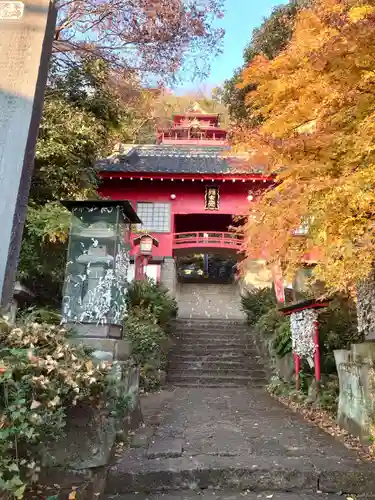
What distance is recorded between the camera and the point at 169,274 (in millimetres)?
15969

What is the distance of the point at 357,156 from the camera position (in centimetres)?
432

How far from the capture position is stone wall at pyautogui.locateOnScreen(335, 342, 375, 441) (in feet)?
14.3

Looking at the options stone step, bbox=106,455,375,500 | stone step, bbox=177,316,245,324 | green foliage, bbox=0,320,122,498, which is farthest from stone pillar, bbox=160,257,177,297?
green foliage, bbox=0,320,122,498

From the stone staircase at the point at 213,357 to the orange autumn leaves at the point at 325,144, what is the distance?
4.29 meters

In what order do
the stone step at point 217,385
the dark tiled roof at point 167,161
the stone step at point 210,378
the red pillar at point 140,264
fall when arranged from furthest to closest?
1. the dark tiled roof at point 167,161
2. the red pillar at point 140,264
3. the stone step at point 210,378
4. the stone step at point 217,385

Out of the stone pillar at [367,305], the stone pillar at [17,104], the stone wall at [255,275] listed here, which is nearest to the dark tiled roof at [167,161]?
the stone wall at [255,275]

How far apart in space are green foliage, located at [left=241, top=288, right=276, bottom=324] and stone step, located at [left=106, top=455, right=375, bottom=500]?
846 cm

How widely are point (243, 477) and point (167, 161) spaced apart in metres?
15.6

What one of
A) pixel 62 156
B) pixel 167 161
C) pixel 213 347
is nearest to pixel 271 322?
pixel 213 347

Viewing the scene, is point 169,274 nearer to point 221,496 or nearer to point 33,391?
point 221,496

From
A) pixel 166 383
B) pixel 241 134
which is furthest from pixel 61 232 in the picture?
pixel 166 383

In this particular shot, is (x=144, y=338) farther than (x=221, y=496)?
Yes

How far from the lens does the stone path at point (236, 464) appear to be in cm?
343

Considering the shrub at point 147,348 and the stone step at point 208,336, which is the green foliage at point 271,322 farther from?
the shrub at point 147,348
